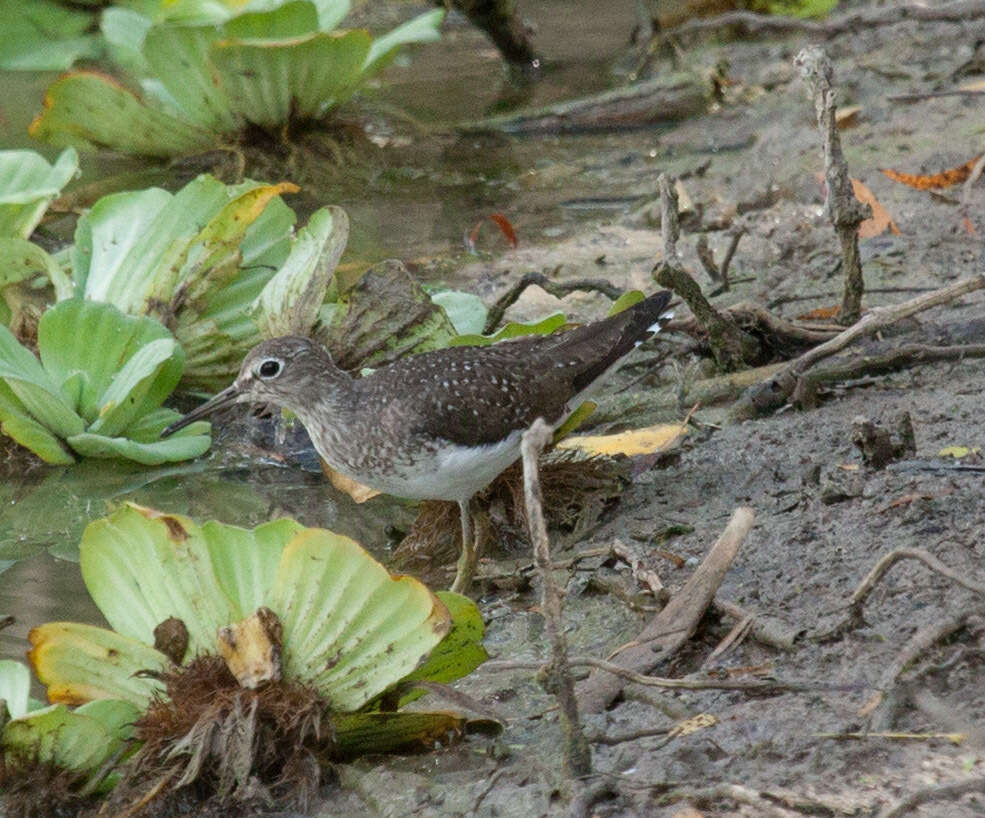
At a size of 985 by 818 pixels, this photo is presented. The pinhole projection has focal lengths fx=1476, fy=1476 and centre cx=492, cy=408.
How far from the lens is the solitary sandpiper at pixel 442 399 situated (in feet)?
14.4

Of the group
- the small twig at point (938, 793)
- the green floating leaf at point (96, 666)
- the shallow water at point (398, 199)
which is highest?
the small twig at point (938, 793)

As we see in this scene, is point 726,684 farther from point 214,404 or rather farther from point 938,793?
point 214,404

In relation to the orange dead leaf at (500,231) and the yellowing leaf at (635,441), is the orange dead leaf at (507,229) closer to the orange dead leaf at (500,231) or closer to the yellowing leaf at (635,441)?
the orange dead leaf at (500,231)

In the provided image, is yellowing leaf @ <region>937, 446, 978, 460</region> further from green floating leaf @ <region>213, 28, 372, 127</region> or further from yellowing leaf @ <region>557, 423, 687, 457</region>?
green floating leaf @ <region>213, 28, 372, 127</region>

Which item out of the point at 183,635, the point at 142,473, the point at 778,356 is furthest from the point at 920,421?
the point at 142,473

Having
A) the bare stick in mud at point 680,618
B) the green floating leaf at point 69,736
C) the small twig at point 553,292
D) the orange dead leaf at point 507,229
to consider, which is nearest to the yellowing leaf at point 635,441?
the small twig at point 553,292

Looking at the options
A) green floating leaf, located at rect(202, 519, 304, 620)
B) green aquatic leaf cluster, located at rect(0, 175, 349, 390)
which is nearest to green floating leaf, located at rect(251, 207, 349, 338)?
green aquatic leaf cluster, located at rect(0, 175, 349, 390)

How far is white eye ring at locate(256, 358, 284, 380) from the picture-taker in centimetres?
482

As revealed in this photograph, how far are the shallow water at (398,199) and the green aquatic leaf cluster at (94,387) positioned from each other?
17 cm

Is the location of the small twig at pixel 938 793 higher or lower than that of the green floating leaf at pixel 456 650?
higher

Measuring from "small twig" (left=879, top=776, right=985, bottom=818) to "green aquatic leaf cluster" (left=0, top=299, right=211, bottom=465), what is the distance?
3.13 m

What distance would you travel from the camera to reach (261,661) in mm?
3229

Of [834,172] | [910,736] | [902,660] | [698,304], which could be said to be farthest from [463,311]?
[910,736]

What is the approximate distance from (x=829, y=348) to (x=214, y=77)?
13.5 ft
